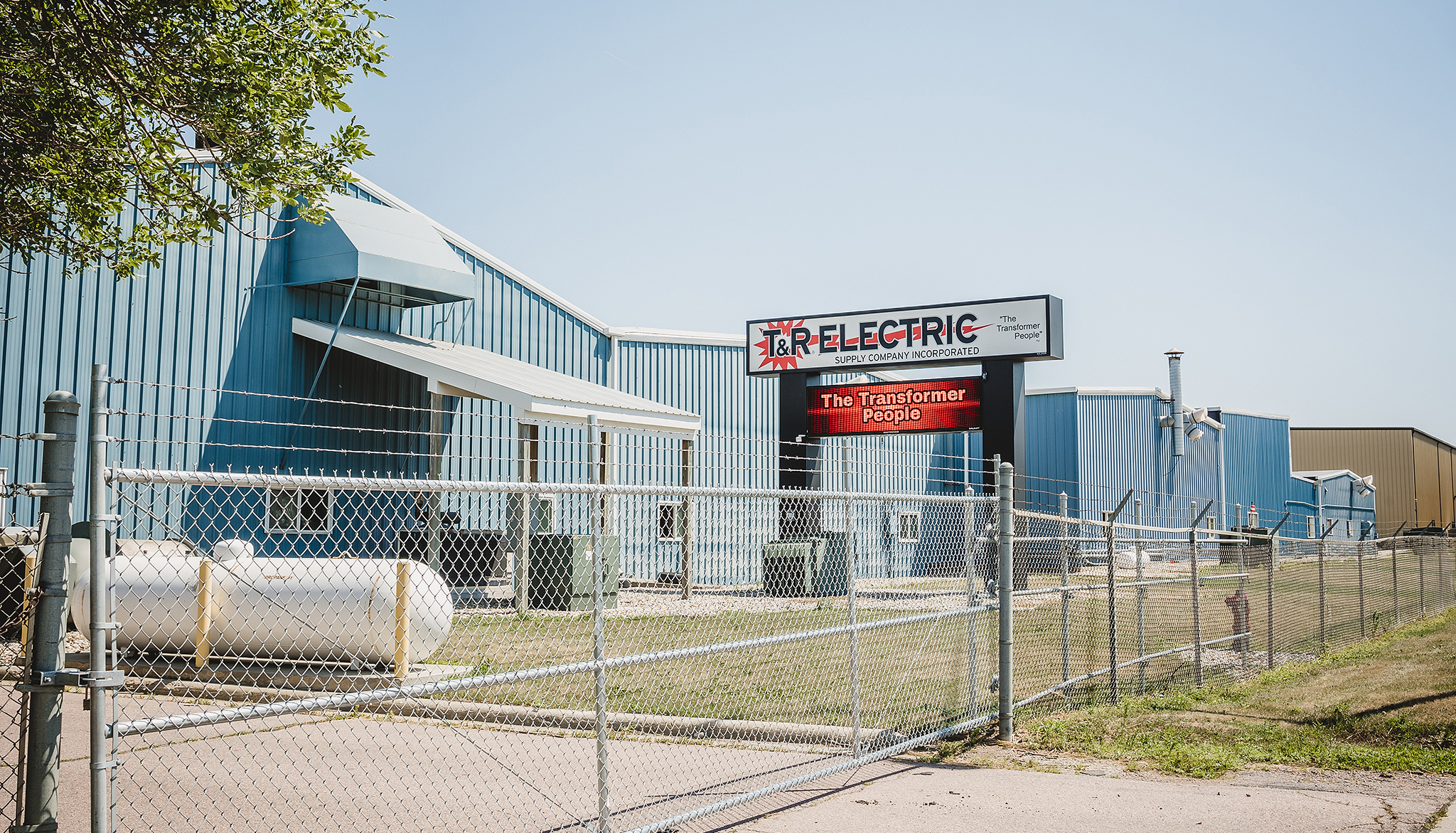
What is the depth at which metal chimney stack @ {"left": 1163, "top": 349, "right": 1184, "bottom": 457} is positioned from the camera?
1673 inches

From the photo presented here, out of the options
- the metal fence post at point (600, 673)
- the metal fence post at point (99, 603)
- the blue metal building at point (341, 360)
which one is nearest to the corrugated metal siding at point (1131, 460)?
the blue metal building at point (341, 360)

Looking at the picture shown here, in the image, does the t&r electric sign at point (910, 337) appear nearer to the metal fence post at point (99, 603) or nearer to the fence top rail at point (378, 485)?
the fence top rail at point (378, 485)

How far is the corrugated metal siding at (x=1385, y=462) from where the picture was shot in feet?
244

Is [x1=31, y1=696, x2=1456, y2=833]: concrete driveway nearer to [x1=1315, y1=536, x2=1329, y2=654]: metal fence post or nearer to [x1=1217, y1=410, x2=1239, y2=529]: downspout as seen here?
[x1=1315, y1=536, x2=1329, y2=654]: metal fence post

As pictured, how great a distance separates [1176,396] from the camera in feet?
140

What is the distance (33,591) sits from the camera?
3646 millimetres

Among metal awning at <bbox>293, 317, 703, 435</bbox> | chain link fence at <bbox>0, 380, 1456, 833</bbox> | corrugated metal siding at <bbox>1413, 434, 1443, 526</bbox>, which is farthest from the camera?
corrugated metal siding at <bbox>1413, 434, 1443, 526</bbox>

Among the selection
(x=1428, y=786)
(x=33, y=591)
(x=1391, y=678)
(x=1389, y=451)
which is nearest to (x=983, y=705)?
(x=1428, y=786)

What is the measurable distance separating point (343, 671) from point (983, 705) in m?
5.83

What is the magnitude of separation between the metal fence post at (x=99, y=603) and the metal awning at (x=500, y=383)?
13785mm

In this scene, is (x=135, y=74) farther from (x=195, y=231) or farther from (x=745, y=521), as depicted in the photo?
(x=745, y=521)

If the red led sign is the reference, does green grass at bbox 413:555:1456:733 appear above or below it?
below

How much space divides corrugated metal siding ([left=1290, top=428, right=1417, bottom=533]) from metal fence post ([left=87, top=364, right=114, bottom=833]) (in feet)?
268

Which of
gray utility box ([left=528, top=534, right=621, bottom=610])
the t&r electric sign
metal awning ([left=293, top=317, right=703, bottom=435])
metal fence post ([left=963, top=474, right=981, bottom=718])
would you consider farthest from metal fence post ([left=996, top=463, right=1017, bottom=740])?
the t&r electric sign
